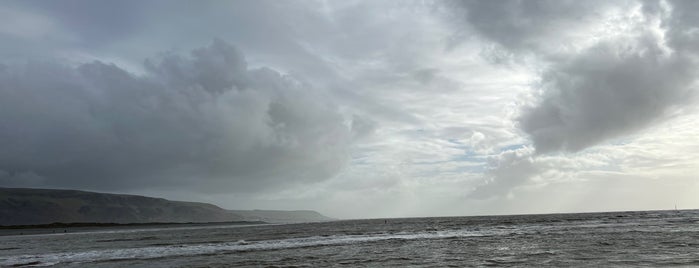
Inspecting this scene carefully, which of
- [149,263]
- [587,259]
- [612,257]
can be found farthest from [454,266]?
[149,263]

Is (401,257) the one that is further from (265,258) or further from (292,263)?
(265,258)

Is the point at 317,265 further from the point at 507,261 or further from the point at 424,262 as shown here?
the point at 507,261

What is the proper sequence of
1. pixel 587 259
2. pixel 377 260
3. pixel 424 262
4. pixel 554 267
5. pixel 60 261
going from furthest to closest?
pixel 60 261 < pixel 377 260 < pixel 424 262 < pixel 587 259 < pixel 554 267

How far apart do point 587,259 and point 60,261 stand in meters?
45.1

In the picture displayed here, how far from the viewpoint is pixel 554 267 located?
2644 centimetres

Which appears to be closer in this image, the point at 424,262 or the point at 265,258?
the point at 424,262

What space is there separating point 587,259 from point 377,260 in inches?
554

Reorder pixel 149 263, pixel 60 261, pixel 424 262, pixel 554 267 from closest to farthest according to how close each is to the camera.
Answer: pixel 554 267 < pixel 424 262 < pixel 149 263 < pixel 60 261

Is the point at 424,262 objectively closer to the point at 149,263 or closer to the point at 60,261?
the point at 149,263

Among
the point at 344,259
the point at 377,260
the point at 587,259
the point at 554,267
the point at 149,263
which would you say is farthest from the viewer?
the point at 149,263

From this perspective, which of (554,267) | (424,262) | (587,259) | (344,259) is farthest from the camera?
(344,259)

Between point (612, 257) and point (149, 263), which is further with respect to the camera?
point (149, 263)

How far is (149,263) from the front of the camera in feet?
134

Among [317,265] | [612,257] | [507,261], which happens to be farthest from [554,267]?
[317,265]
